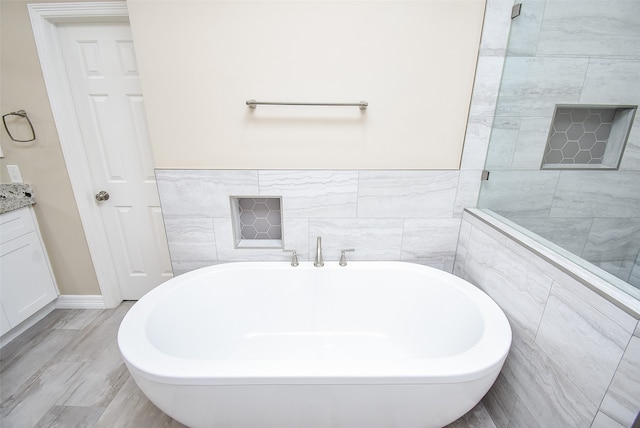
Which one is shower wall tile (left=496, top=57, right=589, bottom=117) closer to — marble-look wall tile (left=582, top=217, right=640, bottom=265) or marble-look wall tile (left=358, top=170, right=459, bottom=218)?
marble-look wall tile (left=358, top=170, right=459, bottom=218)

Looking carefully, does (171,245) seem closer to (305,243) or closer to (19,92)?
(305,243)

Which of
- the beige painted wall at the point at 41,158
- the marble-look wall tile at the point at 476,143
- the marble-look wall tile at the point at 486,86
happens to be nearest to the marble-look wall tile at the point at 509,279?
the marble-look wall tile at the point at 476,143

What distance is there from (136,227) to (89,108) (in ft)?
2.71

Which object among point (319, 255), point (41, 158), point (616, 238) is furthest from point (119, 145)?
point (616, 238)

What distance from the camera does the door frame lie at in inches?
59.6

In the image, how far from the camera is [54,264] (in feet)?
6.38

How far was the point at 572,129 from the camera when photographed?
146 centimetres

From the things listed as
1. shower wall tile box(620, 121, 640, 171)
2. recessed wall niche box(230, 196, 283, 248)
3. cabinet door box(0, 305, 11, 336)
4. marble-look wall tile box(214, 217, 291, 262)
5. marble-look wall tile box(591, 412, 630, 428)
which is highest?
shower wall tile box(620, 121, 640, 171)

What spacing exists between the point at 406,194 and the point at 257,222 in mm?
943

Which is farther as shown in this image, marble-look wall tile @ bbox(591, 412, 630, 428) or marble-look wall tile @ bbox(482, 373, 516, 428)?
marble-look wall tile @ bbox(482, 373, 516, 428)

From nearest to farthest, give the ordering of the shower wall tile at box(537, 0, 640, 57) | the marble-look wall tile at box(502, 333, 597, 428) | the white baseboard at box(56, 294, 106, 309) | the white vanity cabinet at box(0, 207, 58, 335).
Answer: the marble-look wall tile at box(502, 333, 597, 428), the shower wall tile at box(537, 0, 640, 57), the white vanity cabinet at box(0, 207, 58, 335), the white baseboard at box(56, 294, 106, 309)

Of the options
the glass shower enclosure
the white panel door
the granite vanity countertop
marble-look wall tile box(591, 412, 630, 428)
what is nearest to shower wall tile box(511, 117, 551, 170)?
the glass shower enclosure

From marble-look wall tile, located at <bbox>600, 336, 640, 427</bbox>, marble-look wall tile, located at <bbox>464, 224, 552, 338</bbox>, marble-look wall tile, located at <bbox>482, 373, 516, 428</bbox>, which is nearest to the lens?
marble-look wall tile, located at <bbox>600, 336, 640, 427</bbox>

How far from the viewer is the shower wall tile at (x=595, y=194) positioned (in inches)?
57.4
